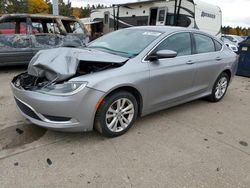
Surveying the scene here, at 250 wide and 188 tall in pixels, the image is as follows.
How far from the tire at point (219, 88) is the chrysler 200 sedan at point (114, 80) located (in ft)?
2.04

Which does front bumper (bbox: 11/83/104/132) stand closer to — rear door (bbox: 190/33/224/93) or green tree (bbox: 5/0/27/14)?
rear door (bbox: 190/33/224/93)

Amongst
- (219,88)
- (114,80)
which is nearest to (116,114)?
(114,80)

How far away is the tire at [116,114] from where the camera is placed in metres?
2.85

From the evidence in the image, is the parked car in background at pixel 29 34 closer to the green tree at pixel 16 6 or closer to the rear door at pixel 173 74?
the rear door at pixel 173 74

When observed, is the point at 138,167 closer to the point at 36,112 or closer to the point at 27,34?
the point at 36,112

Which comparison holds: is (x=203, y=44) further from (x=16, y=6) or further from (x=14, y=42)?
(x=16, y=6)

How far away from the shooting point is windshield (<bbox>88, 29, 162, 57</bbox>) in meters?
3.37

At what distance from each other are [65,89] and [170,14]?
30.6ft

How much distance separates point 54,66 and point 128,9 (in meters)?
11.0

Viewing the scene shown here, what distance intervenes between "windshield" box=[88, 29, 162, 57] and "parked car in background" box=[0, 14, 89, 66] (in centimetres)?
239

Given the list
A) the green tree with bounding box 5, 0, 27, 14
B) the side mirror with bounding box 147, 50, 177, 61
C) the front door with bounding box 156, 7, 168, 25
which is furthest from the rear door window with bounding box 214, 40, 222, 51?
the green tree with bounding box 5, 0, 27, 14

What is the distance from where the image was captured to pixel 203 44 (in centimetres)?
427

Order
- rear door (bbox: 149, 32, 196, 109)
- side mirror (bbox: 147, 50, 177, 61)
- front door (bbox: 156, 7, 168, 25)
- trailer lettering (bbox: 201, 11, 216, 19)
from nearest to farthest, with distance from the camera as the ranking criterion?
side mirror (bbox: 147, 50, 177, 61)
rear door (bbox: 149, 32, 196, 109)
front door (bbox: 156, 7, 168, 25)
trailer lettering (bbox: 201, 11, 216, 19)

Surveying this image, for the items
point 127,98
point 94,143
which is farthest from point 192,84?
point 94,143
